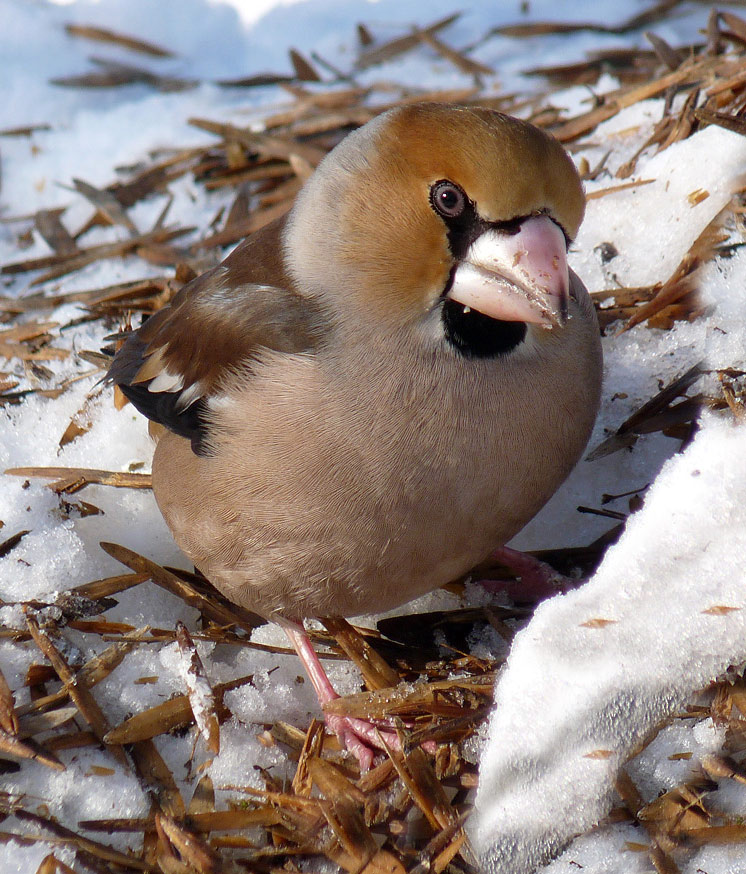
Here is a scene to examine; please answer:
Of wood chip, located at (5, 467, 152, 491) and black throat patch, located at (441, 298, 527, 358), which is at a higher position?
black throat patch, located at (441, 298, 527, 358)

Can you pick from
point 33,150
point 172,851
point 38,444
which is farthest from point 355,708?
point 33,150

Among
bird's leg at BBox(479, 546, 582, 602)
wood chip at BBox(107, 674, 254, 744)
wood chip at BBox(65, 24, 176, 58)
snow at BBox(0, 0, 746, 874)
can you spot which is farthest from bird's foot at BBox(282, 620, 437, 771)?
wood chip at BBox(65, 24, 176, 58)

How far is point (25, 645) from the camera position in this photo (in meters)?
2.72

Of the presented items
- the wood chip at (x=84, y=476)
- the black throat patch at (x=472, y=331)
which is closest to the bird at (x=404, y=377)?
the black throat patch at (x=472, y=331)

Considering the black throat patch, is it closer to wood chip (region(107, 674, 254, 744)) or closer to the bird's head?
the bird's head

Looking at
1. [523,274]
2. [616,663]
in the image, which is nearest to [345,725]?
[616,663]

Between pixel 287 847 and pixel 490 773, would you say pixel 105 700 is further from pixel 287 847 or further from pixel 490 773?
pixel 490 773

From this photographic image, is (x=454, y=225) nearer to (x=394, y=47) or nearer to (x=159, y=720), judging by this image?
(x=159, y=720)

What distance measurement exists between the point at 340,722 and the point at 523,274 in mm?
1249

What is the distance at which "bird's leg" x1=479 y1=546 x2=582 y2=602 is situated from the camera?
2.79 meters

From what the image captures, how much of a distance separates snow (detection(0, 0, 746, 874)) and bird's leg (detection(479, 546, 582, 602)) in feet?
0.48

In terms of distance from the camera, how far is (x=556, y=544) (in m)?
3.01

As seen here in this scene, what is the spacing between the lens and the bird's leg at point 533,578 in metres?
2.79

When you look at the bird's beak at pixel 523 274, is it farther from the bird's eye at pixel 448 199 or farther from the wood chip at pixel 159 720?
the wood chip at pixel 159 720
